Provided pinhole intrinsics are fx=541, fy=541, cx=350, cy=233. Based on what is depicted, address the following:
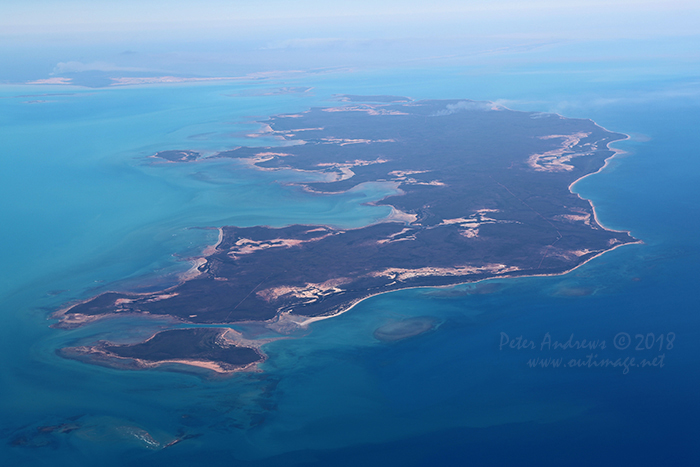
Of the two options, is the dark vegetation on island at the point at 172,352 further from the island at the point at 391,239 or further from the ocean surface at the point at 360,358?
the ocean surface at the point at 360,358

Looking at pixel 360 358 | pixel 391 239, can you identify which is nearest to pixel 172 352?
pixel 360 358

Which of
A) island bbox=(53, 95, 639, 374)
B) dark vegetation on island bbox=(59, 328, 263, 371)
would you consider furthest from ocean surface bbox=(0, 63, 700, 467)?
island bbox=(53, 95, 639, 374)

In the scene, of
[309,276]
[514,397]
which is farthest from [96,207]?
[514,397]

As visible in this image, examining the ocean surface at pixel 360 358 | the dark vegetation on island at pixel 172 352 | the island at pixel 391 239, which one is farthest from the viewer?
the island at pixel 391 239

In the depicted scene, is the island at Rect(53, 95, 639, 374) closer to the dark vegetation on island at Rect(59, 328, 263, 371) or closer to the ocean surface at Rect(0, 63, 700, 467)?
the dark vegetation on island at Rect(59, 328, 263, 371)

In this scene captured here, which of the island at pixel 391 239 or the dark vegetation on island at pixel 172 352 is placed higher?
the island at pixel 391 239

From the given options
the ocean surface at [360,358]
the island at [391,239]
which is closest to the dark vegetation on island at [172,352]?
the island at [391,239]

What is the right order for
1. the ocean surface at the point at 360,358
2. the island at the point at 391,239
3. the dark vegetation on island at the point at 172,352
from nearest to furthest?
the ocean surface at the point at 360,358 → the dark vegetation on island at the point at 172,352 → the island at the point at 391,239
